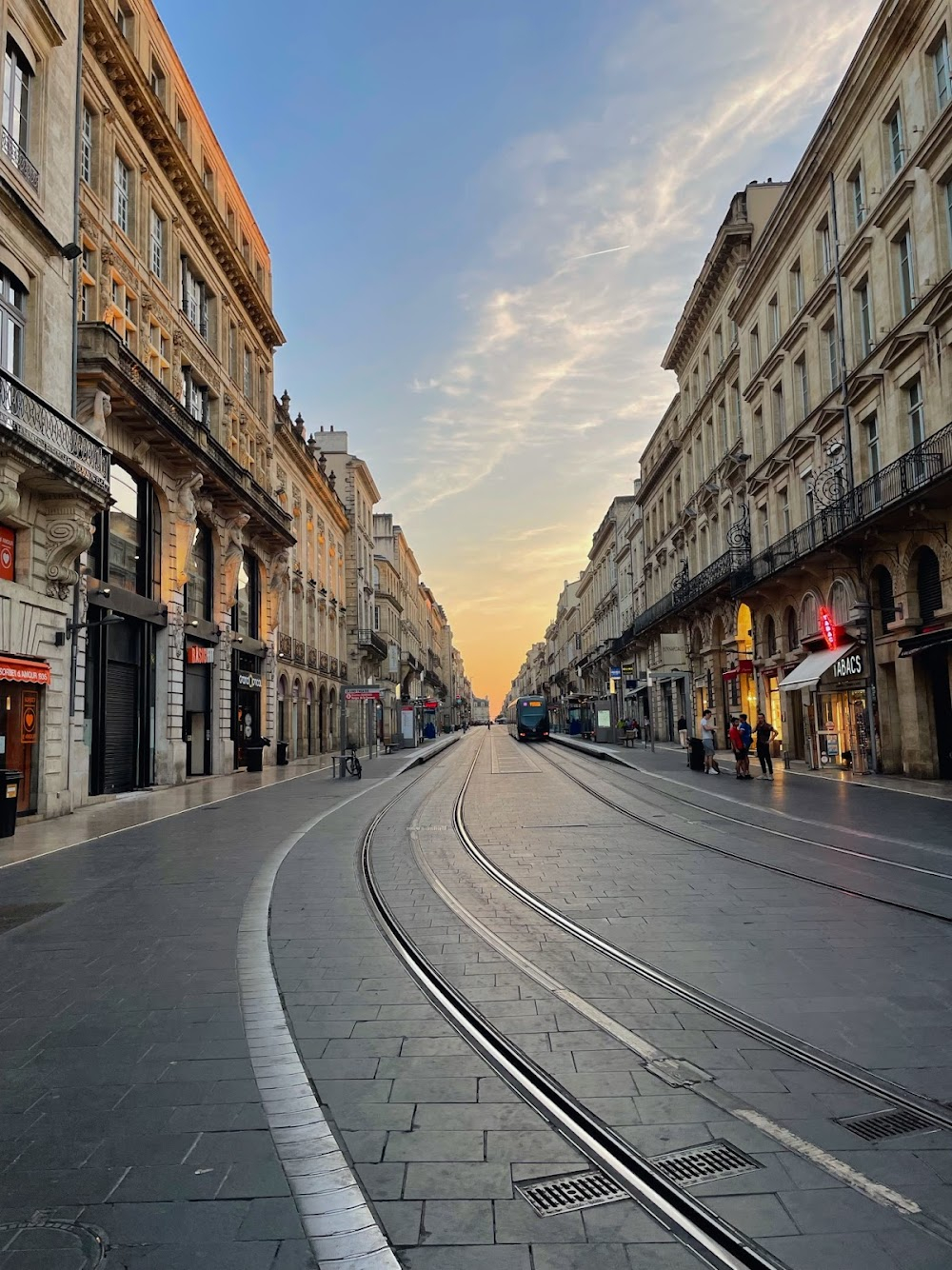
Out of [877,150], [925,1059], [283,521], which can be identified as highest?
[877,150]

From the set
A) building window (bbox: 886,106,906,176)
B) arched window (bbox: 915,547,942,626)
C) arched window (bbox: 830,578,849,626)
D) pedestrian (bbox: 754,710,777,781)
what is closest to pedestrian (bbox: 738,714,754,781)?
pedestrian (bbox: 754,710,777,781)

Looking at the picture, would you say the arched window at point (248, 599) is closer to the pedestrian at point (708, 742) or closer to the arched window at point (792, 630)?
the pedestrian at point (708, 742)

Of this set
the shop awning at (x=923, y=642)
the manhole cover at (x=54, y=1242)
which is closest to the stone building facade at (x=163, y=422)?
the manhole cover at (x=54, y=1242)

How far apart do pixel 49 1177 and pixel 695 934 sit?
15.8 ft

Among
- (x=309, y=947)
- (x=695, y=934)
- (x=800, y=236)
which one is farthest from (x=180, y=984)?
(x=800, y=236)

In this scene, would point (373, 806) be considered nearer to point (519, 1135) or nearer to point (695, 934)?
point (695, 934)

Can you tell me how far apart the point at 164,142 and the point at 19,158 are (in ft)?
31.4

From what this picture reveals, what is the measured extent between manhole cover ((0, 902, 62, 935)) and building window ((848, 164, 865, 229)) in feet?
81.6

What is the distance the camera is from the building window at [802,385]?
28344 millimetres

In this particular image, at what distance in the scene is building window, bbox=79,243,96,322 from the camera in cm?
2147

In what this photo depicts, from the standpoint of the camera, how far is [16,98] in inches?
687

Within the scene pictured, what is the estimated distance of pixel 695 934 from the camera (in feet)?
22.6

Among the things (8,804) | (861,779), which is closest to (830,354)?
(861,779)

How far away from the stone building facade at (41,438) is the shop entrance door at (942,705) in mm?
18644
